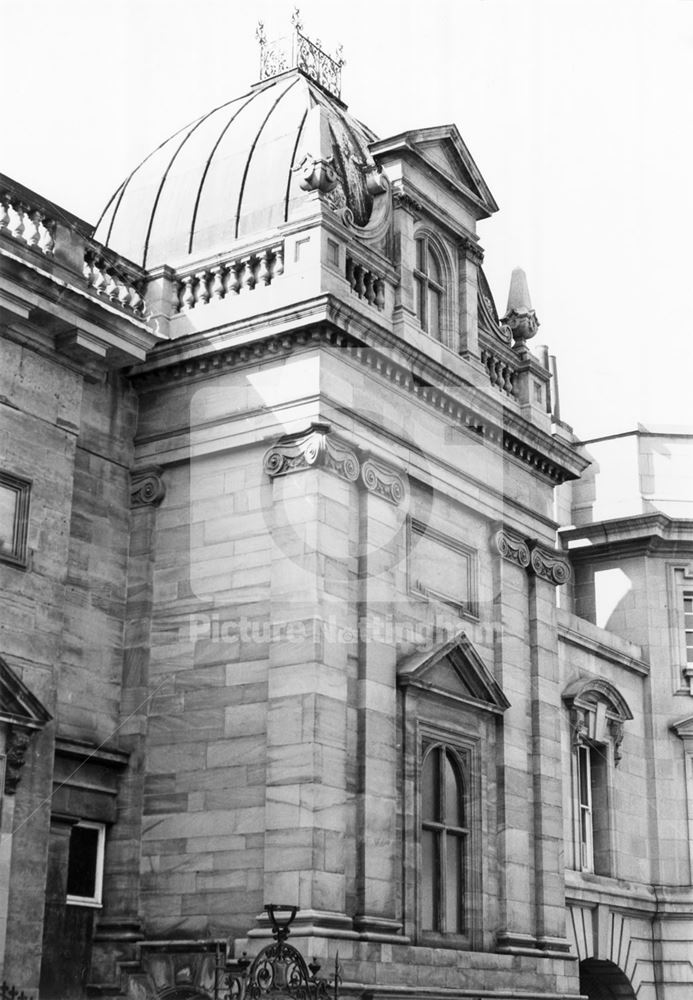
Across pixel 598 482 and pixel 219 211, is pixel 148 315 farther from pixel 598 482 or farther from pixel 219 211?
pixel 598 482

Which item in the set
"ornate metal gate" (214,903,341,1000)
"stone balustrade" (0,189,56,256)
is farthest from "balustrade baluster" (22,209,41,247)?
"ornate metal gate" (214,903,341,1000)

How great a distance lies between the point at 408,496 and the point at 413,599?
1674 mm

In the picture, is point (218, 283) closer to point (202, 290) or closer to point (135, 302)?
point (202, 290)

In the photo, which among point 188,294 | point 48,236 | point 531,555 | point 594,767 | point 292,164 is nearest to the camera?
point 48,236

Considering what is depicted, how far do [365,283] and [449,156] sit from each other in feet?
13.1

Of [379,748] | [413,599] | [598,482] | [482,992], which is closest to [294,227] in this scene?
[413,599]

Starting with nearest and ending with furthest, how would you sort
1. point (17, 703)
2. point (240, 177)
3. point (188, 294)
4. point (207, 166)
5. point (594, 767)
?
point (17, 703) → point (188, 294) → point (240, 177) → point (207, 166) → point (594, 767)

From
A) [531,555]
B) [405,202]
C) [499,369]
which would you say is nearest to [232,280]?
[405,202]

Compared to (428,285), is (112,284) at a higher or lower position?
lower

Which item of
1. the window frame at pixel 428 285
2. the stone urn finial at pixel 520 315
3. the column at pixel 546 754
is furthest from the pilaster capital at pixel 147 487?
the stone urn finial at pixel 520 315

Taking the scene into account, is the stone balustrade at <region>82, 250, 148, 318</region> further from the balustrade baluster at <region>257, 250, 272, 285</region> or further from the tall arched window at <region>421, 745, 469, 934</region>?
the tall arched window at <region>421, 745, 469, 934</region>

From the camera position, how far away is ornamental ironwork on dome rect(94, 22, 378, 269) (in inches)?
992

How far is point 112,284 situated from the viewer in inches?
934

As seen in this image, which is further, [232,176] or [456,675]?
[232,176]
